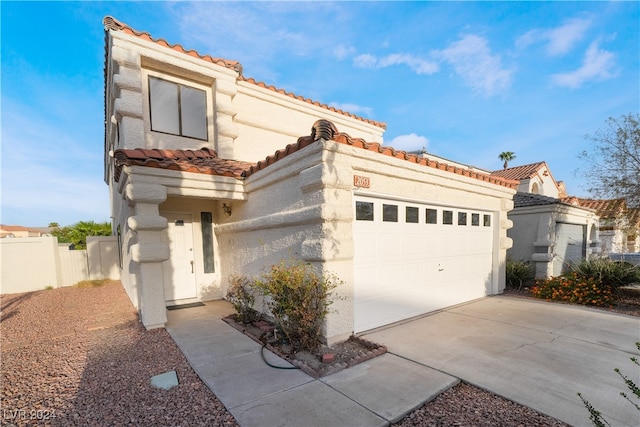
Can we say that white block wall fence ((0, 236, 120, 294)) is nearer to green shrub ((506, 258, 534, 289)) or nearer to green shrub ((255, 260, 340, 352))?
green shrub ((255, 260, 340, 352))

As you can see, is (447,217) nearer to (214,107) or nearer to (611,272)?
(611,272)

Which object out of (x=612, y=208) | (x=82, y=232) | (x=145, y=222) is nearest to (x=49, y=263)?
(x=82, y=232)

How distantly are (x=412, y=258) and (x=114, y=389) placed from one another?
5.34 metres

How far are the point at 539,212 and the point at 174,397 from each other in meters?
11.3

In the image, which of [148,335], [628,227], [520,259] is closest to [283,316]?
[148,335]

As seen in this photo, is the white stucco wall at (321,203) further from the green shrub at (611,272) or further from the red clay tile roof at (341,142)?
the green shrub at (611,272)

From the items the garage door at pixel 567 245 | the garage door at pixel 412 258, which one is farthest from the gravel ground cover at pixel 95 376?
the garage door at pixel 567 245

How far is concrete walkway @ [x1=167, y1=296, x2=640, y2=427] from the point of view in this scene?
294 cm

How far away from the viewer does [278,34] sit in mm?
6836

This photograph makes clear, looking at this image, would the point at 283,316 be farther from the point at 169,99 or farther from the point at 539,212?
the point at 539,212

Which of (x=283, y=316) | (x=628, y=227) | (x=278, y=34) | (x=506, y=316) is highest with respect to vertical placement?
(x=278, y=34)

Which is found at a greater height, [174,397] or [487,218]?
[487,218]

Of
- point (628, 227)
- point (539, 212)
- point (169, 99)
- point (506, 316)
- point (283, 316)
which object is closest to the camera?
point (283, 316)

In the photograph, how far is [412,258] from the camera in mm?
5984
